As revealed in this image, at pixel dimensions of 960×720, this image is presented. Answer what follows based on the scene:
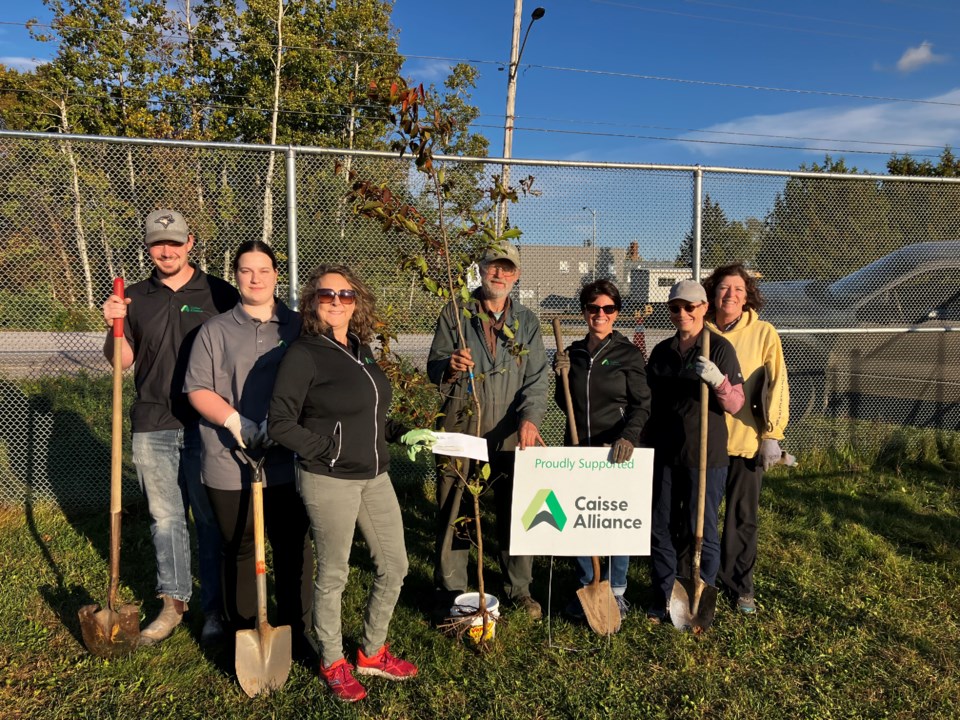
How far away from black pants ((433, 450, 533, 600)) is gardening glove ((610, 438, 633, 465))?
0.61 metres

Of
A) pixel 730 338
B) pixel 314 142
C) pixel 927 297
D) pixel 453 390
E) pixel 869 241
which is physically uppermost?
pixel 314 142

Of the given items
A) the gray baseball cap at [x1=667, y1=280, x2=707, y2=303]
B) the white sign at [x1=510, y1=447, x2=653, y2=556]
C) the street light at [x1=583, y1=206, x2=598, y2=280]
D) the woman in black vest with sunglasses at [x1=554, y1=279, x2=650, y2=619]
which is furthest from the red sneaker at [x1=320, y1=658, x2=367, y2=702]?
the street light at [x1=583, y1=206, x2=598, y2=280]

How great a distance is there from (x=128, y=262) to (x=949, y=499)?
665 cm

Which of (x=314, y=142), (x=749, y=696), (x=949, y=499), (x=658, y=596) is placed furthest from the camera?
(x=314, y=142)

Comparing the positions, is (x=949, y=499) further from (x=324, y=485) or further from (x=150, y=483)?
(x=150, y=483)

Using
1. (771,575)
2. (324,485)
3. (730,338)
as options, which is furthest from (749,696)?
(324,485)

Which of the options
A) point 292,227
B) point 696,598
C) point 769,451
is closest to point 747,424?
point 769,451

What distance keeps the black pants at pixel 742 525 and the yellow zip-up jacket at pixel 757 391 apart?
11cm

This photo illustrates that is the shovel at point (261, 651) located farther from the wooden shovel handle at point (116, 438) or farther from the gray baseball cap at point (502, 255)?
the gray baseball cap at point (502, 255)

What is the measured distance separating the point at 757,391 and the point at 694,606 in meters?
1.26

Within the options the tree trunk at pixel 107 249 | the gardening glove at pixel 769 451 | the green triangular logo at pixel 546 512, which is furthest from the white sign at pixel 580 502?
the tree trunk at pixel 107 249

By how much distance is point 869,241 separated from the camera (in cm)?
571

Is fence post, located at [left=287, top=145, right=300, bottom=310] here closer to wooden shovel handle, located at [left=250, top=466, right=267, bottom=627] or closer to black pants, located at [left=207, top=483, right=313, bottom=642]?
black pants, located at [left=207, top=483, right=313, bottom=642]

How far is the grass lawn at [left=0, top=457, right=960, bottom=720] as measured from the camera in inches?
113
